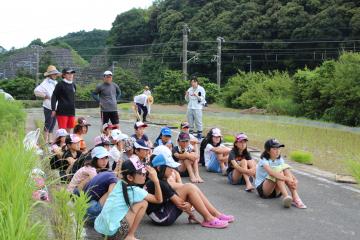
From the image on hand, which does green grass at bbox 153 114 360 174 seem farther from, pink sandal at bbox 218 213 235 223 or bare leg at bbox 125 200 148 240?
bare leg at bbox 125 200 148 240

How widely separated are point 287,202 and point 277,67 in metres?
44.3

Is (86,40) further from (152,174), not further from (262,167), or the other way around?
(152,174)

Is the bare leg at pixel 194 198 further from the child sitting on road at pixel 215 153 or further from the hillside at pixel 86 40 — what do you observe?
the hillside at pixel 86 40

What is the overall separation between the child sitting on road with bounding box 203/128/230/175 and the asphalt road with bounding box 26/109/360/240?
1.93ft

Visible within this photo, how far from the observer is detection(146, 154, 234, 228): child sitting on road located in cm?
650

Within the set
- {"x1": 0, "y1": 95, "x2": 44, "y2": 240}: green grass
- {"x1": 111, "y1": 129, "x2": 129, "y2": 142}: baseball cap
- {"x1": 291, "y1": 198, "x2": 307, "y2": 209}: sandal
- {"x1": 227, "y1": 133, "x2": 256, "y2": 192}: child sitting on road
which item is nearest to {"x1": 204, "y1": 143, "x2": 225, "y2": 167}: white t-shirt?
{"x1": 227, "y1": 133, "x2": 256, "y2": 192}: child sitting on road

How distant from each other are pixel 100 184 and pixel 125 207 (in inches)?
27.2

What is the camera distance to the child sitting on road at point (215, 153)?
32.9 ft

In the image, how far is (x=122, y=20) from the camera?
72.9m

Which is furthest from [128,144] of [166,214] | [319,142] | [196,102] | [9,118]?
[319,142]

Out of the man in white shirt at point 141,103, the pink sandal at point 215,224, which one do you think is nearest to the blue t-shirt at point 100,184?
the pink sandal at point 215,224

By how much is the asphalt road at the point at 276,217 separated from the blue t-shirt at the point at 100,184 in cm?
49

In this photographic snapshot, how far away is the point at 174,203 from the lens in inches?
257

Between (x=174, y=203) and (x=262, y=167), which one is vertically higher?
(x=262, y=167)
